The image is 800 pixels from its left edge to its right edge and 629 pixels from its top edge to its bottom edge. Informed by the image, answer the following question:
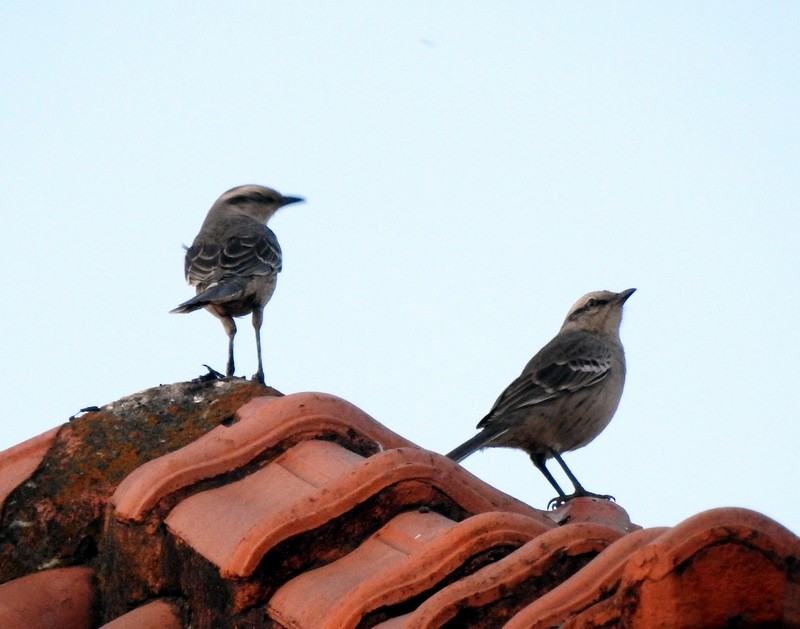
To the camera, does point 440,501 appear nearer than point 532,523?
No

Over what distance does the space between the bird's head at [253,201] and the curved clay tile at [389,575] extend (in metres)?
7.61

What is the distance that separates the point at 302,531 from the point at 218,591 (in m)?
0.31

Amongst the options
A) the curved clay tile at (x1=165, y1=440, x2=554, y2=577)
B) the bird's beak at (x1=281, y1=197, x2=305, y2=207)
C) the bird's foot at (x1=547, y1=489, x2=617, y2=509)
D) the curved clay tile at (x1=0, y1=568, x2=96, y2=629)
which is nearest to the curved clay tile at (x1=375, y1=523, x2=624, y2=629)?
the curved clay tile at (x1=165, y1=440, x2=554, y2=577)

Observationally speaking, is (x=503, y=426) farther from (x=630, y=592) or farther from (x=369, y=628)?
(x=630, y=592)

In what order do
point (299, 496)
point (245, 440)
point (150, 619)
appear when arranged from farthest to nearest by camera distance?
point (245, 440), point (299, 496), point (150, 619)

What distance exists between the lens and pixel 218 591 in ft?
10.9

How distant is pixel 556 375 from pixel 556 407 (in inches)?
9.8

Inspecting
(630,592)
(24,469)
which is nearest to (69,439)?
(24,469)

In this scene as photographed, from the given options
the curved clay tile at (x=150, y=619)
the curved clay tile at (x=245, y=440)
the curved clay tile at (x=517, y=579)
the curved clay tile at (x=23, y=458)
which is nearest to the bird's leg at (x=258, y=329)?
the curved clay tile at (x=23, y=458)

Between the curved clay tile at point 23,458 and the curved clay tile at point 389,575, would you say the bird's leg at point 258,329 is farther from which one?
the curved clay tile at point 389,575

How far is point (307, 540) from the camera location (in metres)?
3.21

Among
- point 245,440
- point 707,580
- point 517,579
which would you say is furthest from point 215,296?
point 707,580

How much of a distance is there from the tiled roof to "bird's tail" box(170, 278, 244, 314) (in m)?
3.28

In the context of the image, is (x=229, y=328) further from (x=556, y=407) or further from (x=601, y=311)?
(x=601, y=311)
